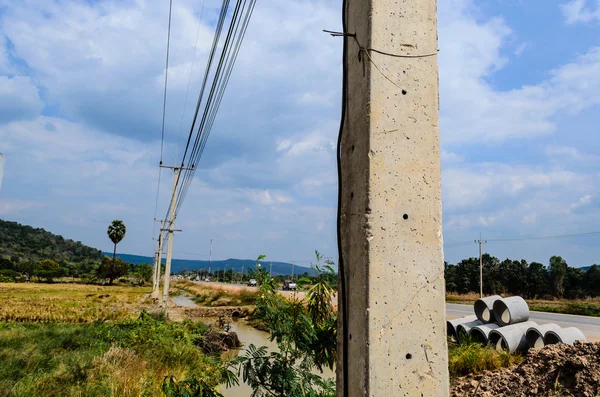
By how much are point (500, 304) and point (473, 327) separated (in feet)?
3.21

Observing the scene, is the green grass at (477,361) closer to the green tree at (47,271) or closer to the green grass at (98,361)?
the green grass at (98,361)

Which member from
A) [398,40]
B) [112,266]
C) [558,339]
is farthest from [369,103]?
[112,266]

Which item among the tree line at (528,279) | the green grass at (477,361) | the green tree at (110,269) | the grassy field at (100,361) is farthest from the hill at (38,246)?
the green grass at (477,361)

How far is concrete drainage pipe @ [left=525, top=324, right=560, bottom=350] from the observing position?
Result: 9258mm

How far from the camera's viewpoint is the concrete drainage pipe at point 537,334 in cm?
926

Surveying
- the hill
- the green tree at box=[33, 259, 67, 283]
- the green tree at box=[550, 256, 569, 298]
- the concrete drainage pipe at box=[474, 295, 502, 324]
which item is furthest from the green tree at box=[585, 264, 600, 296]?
the hill

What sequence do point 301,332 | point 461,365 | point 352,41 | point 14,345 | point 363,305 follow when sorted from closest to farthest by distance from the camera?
1. point 363,305
2. point 352,41
3. point 301,332
4. point 461,365
5. point 14,345

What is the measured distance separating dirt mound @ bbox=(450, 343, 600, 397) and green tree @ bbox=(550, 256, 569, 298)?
34.9 m

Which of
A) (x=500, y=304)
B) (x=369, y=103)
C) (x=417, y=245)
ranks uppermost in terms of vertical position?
(x=369, y=103)

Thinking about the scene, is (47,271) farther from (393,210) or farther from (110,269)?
(393,210)

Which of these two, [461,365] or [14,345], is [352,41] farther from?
[14,345]

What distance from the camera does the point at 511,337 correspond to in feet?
31.3

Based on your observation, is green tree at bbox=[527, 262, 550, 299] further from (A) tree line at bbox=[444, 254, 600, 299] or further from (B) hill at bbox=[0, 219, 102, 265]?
(B) hill at bbox=[0, 219, 102, 265]

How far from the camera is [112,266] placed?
67.2 m
